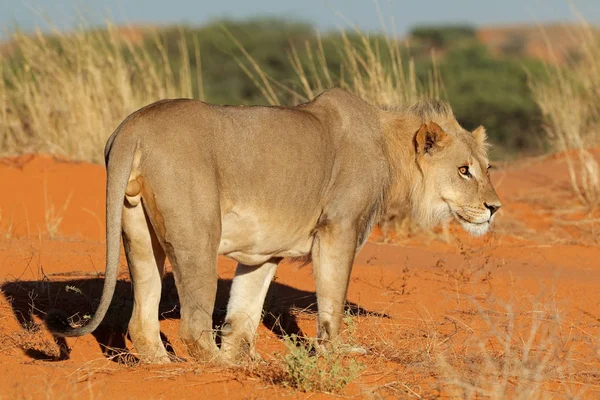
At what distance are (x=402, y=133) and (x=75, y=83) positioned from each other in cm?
658

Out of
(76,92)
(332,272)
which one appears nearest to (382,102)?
(76,92)

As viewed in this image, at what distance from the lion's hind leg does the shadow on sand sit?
62 centimetres

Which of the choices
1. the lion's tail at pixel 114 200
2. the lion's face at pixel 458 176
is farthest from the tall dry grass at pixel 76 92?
the lion's tail at pixel 114 200

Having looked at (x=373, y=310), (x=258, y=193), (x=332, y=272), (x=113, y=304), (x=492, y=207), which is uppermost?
(x=258, y=193)

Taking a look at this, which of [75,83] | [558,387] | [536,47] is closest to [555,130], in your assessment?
[75,83]

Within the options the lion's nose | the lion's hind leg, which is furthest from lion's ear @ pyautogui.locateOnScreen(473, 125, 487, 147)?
the lion's hind leg

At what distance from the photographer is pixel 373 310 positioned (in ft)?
24.5

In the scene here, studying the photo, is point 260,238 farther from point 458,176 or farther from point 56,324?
point 458,176

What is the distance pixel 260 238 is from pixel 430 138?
147 centimetres

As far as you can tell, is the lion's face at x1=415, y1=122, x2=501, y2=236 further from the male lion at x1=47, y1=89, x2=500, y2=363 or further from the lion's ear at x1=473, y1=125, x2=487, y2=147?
the lion's ear at x1=473, y1=125, x2=487, y2=147

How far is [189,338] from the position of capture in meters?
5.39

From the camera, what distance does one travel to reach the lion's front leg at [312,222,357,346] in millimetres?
6031

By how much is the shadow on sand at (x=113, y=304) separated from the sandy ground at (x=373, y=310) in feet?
0.05

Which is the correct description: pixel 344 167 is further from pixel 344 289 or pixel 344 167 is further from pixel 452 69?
pixel 452 69
